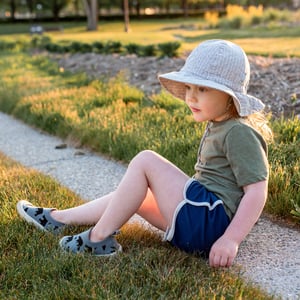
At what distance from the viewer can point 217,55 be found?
259 centimetres

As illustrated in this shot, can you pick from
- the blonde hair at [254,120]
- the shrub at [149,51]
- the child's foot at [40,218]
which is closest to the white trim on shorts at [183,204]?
the blonde hair at [254,120]

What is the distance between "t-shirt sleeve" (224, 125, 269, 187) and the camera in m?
2.51

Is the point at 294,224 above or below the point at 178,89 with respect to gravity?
below

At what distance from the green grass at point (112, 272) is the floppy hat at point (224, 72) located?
0.76m

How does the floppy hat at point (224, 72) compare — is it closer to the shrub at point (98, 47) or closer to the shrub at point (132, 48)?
the shrub at point (132, 48)

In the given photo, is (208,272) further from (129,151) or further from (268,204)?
(129,151)

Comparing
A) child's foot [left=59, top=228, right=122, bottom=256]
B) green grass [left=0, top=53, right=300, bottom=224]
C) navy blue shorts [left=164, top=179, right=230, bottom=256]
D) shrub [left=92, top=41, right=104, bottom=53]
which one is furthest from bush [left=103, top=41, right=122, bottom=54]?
navy blue shorts [left=164, top=179, right=230, bottom=256]

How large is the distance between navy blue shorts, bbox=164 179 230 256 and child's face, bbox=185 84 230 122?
1.09 ft

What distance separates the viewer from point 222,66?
2584 mm

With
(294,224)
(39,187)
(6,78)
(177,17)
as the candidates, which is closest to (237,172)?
(294,224)

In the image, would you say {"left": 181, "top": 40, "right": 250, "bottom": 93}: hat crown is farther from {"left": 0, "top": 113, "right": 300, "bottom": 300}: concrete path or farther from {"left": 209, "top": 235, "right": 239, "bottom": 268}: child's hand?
{"left": 0, "top": 113, "right": 300, "bottom": 300}: concrete path

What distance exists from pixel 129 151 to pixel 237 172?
7.12 ft

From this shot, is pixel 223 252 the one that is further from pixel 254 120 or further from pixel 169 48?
pixel 169 48

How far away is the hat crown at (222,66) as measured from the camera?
102 inches
